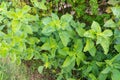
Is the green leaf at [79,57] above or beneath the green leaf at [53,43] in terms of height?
beneath

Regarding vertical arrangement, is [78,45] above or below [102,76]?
above

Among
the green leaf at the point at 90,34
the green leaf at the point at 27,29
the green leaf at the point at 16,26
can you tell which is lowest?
the green leaf at the point at 90,34

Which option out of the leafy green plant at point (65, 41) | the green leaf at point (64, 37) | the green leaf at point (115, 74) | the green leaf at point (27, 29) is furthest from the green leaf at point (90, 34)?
the green leaf at point (27, 29)

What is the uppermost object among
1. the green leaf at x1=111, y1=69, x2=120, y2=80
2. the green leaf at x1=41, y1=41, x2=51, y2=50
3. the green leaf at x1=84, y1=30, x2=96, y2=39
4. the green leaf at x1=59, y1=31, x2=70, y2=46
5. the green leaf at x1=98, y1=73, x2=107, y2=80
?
the green leaf at x1=84, y1=30, x2=96, y2=39

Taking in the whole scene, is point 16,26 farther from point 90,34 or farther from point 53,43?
point 90,34

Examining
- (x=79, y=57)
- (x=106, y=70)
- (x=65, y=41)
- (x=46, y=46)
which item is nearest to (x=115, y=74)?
(x=106, y=70)

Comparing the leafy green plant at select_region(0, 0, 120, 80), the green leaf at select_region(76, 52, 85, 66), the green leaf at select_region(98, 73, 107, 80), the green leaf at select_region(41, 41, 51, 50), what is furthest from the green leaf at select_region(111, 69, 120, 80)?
the green leaf at select_region(41, 41, 51, 50)

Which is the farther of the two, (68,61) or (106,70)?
(68,61)

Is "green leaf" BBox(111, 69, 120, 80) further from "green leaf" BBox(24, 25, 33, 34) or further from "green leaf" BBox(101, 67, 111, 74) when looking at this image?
"green leaf" BBox(24, 25, 33, 34)

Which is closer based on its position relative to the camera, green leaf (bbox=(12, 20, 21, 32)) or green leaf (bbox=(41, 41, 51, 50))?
green leaf (bbox=(12, 20, 21, 32))

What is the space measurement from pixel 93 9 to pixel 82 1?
0.36ft

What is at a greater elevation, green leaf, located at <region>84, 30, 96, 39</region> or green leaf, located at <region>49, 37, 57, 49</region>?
green leaf, located at <region>84, 30, 96, 39</region>

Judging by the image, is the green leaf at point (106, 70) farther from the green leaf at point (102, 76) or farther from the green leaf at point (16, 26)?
the green leaf at point (16, 26)

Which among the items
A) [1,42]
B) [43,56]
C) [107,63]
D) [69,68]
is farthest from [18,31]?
[107,63]
